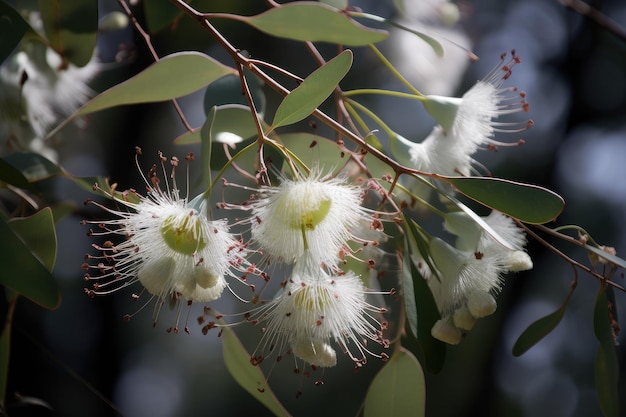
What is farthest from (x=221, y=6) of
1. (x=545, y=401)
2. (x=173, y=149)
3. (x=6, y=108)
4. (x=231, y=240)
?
(x=545, y=401)

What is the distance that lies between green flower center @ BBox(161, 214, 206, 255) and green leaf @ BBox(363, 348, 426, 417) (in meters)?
0.37

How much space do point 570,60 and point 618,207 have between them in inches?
28.7

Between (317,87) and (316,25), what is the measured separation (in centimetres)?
7

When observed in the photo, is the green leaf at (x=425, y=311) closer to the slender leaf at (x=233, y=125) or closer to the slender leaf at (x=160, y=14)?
the slender leaf at (x=233, y=125)

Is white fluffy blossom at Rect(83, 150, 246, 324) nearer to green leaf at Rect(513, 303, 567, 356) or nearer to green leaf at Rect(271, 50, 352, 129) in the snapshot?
green leaf at Rect(271, 50, 352, 129)

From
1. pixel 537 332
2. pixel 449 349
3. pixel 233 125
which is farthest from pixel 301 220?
pixel 449 349

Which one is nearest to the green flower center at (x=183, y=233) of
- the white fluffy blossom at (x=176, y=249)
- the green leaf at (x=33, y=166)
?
the white fluffy blossom at (x=176, y=249)

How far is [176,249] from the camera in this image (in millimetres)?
→ 884

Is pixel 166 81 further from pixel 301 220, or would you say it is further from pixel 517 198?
pixel 517 198

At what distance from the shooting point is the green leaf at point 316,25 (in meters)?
0.76

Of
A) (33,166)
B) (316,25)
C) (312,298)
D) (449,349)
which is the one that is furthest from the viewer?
(449,349)

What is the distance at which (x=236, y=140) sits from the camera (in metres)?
0.99

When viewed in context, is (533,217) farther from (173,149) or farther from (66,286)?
(66,286)

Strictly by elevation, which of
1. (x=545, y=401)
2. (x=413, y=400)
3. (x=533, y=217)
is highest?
(x=533, y=217)
